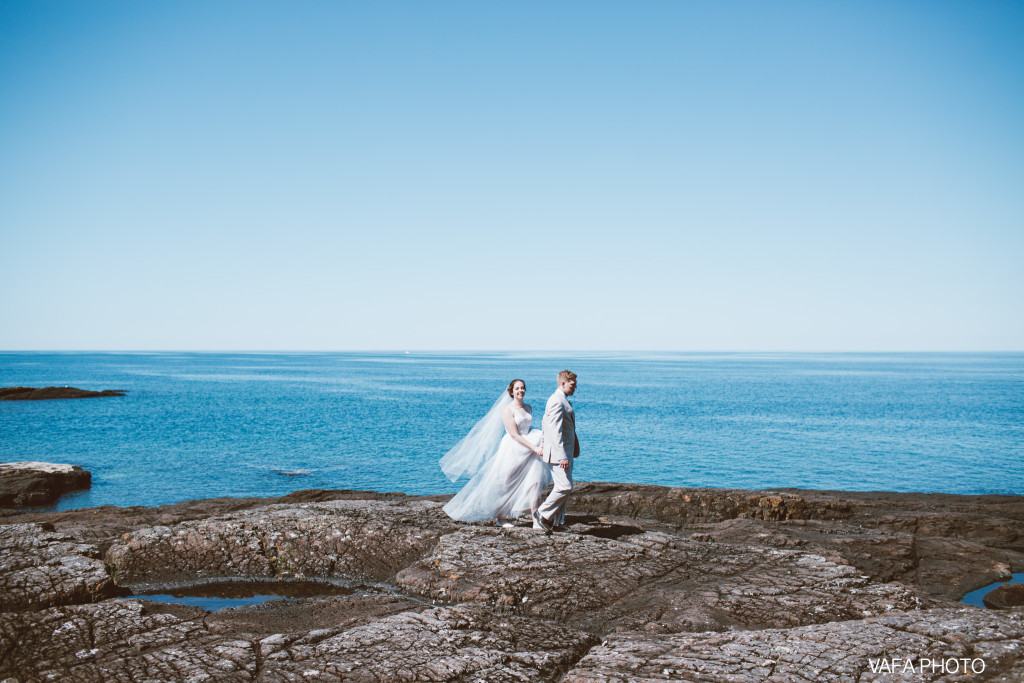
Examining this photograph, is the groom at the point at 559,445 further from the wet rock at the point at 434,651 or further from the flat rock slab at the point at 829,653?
the flat rock slab at the point at 829,653

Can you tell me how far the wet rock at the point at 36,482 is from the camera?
18844mm

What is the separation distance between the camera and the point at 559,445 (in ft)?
31.0

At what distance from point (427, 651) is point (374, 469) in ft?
70.6

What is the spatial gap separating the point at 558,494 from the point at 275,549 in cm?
445

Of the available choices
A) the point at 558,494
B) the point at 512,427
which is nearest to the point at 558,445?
the point at 558,494

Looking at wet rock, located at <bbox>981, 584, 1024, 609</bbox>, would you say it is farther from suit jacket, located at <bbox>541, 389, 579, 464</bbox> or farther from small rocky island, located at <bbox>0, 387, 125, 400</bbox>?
small rocky island, located at <bbox>0, 387, 125, 400</bbox>

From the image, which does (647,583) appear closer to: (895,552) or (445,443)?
(895,552)

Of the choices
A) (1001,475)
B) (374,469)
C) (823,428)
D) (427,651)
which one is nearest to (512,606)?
(427,651)

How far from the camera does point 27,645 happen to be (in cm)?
609

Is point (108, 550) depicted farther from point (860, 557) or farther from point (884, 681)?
point (860, 557)

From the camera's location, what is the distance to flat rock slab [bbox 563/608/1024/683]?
208 inches

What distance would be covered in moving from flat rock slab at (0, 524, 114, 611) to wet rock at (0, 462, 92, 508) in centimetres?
1271

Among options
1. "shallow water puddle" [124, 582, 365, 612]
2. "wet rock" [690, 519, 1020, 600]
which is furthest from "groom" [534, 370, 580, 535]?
"shallow water puddle" [124, 582, 365, 612]

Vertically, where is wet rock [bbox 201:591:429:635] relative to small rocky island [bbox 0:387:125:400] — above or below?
above
